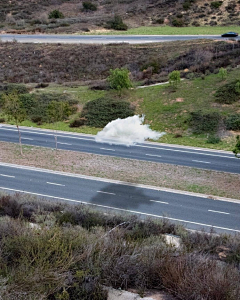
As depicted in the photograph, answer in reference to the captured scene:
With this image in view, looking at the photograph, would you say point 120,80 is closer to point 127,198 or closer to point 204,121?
point 204,121

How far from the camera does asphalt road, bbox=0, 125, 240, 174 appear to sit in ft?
88.8

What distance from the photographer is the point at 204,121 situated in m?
33.6

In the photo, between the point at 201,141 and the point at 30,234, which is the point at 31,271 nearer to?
the point at 30,234

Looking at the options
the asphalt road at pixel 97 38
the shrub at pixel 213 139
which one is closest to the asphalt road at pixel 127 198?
the shrub at pixel 213 139

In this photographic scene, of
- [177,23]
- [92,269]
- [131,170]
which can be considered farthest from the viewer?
[177,23]

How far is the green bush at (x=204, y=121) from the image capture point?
3288 centimetres

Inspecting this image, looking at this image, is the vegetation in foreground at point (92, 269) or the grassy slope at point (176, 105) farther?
the grassy slope at point (176, 105)

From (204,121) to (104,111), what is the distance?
1014 centimetres

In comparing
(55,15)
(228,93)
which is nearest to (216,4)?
(55,15)

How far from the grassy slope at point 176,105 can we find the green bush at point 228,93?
1.96ft

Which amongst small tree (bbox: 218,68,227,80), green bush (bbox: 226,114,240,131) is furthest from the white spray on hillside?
small tree (bbox: 218,68,227,80)

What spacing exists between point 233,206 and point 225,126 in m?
13.0

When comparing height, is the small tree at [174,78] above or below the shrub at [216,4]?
below

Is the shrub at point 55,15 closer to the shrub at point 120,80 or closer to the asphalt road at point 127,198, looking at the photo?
the shrub at point 120,80
